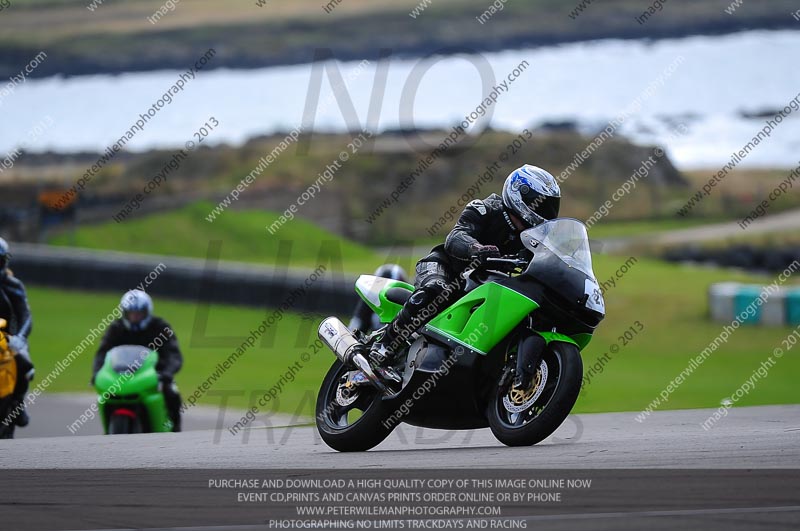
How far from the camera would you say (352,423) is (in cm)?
889

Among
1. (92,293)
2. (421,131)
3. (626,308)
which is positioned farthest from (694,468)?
(421,131)

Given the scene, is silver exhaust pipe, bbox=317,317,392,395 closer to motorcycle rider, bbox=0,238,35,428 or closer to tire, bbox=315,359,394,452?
tire, bbox=315,359,394,452

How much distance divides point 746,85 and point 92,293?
1605 cm

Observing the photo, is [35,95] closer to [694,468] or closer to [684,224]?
[684,224]

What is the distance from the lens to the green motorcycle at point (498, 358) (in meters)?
8.02

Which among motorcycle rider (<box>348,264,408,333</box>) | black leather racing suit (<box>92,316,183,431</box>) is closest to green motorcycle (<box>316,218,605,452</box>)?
black leather racing suit (<box>92,316,183,431</box>)

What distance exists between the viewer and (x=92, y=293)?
1149 inches

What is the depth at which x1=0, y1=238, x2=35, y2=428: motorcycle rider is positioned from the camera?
11.7 meters

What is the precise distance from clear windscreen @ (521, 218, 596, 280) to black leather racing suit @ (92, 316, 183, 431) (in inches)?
183

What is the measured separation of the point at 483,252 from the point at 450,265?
66 centimetres

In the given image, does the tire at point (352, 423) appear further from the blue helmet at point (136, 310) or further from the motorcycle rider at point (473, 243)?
the blue helmet at point (136, 310)

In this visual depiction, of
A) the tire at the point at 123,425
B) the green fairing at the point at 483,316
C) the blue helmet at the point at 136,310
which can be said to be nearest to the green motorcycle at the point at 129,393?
the tire at the point at 123,425

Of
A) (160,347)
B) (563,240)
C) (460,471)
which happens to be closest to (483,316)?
(563,240)

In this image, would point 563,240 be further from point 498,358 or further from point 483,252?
point 498,358
